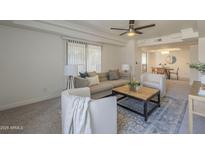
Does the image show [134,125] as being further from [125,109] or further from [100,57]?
[100,57]

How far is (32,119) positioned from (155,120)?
2632mm

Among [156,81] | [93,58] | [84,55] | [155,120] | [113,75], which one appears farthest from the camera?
[93,58]

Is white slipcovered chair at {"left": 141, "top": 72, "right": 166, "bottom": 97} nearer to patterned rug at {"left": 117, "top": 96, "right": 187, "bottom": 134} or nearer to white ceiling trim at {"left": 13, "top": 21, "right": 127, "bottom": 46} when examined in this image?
patterned rug at {"left": 117, "top": 96, "right": 187, "bottom": 134}

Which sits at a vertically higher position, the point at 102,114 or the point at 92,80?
the point at 92,80

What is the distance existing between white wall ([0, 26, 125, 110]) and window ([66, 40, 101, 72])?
1.07ft

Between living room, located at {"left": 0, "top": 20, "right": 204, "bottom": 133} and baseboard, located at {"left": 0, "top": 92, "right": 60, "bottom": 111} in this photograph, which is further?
baseboard, located at {"left": 0, "top": 92, "right": 60, "bottom": 111}

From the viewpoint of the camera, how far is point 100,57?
5461 millimetres

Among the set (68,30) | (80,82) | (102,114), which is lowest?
(102,114)

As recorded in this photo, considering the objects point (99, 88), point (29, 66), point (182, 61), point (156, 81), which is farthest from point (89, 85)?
point (182, 61)

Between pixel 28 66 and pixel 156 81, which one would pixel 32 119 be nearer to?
pixel 28 66

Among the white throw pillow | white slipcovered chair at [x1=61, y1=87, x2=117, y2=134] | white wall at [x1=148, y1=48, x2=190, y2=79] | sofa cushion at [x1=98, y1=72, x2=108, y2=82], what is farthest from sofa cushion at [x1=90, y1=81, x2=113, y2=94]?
white wall at [x1=148, y1=48, x2=190, y2=79]

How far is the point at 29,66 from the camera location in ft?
11.2

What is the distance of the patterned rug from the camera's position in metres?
2.03
